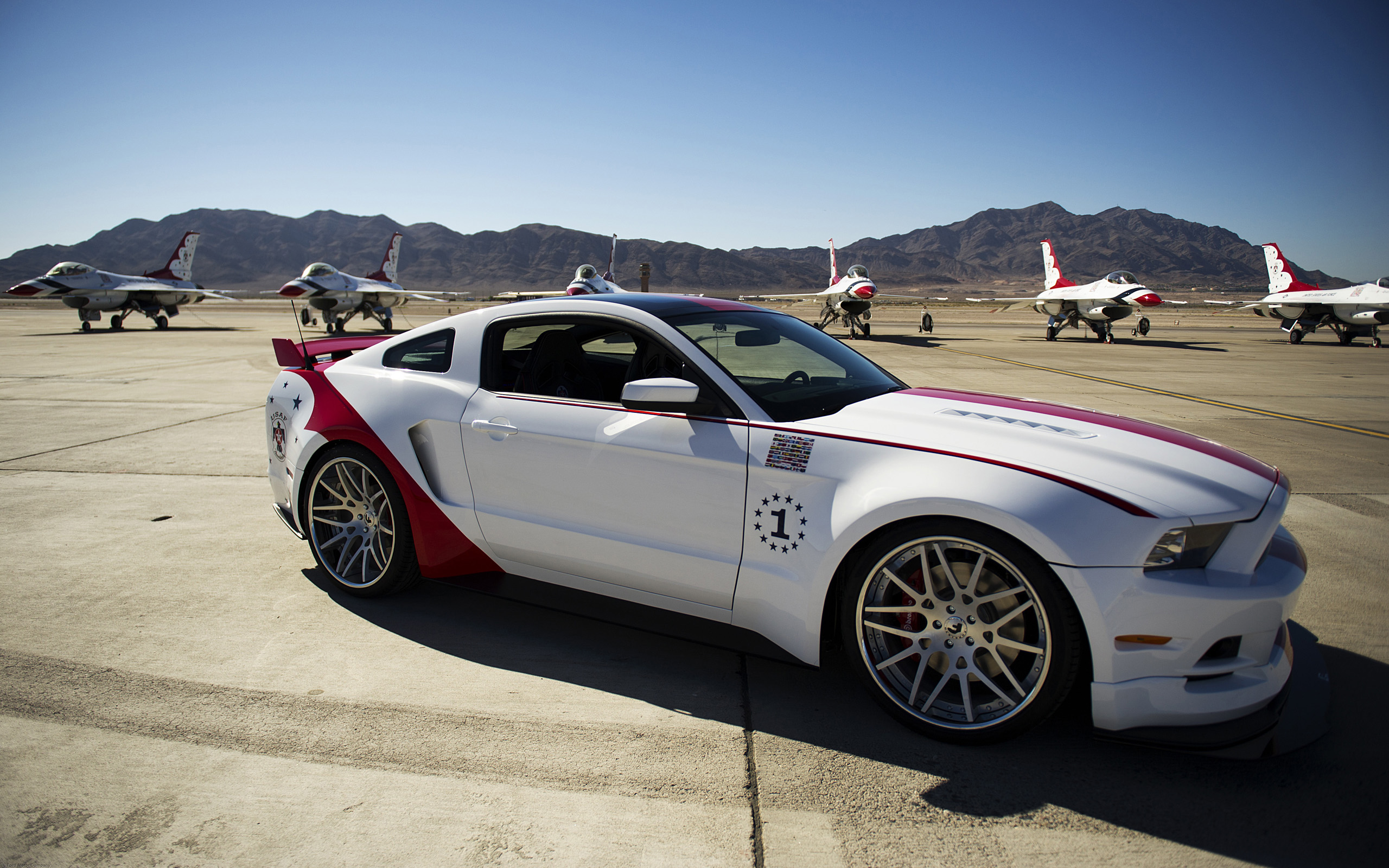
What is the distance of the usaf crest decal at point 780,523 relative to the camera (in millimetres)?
2766

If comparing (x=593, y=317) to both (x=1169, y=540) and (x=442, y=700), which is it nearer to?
(x=442, y=700)

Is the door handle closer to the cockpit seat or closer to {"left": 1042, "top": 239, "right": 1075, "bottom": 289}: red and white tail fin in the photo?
the cockpit seat

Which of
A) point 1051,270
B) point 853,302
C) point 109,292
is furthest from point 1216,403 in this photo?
point 109,292

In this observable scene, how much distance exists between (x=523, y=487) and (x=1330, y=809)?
10.1 ft

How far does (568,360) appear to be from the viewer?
13.1 feet

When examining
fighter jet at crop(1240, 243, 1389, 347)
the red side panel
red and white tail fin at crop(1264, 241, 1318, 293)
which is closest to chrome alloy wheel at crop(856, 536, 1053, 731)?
the red side panel

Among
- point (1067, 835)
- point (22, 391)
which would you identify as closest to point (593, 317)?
point (1067, 835)

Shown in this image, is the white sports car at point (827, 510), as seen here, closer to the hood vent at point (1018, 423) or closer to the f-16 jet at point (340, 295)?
the hood vent at point (1018, 423)

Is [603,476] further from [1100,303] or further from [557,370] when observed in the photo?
[1100,303]

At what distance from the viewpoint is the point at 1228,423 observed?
9266 millimetres

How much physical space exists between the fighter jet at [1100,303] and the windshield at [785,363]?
2729 centimetres

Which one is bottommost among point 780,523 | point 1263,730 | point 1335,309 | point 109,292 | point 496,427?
point 1263,730

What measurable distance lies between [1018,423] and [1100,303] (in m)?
29.5

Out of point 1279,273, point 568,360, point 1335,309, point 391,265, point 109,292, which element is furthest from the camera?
point 391,265
